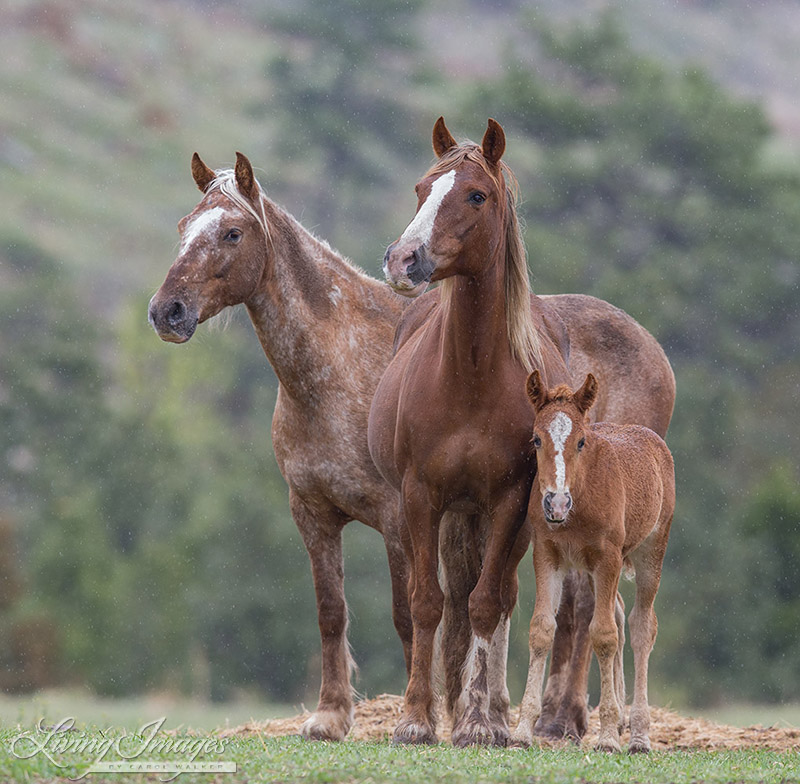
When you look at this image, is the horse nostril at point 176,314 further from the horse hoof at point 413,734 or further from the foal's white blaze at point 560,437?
the horse hoof at point 413,734

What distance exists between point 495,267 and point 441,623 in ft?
7.52

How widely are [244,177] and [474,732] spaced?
377 centimetres

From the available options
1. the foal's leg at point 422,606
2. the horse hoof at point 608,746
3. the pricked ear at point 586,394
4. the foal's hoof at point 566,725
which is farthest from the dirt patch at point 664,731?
the pricked ear at point 586,394

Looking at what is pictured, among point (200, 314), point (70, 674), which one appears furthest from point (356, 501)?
point (70, 674)

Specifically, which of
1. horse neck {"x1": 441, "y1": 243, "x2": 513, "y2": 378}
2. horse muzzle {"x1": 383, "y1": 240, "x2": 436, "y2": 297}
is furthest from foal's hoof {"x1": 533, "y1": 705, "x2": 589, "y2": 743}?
horse muzzle {"x1": 383, "y1": 240, "x2": 436, "y2": 297}

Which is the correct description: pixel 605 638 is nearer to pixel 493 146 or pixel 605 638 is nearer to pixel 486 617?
pixel 486 617

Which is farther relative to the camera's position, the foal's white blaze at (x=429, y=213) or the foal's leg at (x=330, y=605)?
the foal's leg at (x=330, y=605)

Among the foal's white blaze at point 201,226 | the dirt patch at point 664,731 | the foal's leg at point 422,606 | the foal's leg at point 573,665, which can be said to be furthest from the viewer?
the foal's leg at point 573,665

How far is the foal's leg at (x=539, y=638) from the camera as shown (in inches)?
291

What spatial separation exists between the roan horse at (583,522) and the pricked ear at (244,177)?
2.60 m

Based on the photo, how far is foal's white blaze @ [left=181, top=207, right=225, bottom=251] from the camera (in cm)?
856

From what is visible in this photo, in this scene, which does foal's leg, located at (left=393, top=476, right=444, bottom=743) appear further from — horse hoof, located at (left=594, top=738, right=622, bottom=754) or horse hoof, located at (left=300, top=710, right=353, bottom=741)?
horse hoof, located at (left=300, top=710, right=353, bottom=741)

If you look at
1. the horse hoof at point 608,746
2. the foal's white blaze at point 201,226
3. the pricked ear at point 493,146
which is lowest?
the horse hoof at point 608,746

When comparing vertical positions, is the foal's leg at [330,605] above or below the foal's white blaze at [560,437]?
below
